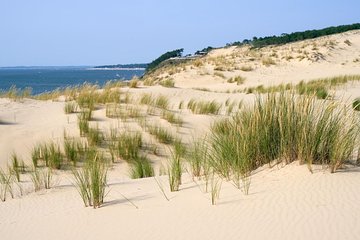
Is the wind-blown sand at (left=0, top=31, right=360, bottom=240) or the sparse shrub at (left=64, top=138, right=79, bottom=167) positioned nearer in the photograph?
the wind-blown sand at (left=0, top=31, right=360, bottom=240)

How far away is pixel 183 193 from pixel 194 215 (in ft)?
2.65

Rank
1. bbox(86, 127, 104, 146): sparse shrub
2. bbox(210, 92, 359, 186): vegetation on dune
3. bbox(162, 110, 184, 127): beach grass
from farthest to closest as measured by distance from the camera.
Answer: bbox(162, 110, 184, 127): beach grass → bbox(86, 127, 104, 146): sparse shrub → bbox(210, 92, 359, 186): vegetation on dune

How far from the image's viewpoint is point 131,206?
4.48 metres

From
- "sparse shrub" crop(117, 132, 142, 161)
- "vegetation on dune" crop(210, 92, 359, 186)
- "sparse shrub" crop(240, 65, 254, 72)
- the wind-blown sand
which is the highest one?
"vegetation on dune" crop(210, 92, 359, 186)

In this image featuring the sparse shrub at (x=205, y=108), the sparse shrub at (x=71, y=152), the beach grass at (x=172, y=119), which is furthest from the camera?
the sparse shrub at (x=205, y=108)

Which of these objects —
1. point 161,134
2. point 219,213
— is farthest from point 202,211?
point 161,134

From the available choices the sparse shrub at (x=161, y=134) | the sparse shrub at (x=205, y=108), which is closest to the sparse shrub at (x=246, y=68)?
the sparse shrub at (x=205, y=108)

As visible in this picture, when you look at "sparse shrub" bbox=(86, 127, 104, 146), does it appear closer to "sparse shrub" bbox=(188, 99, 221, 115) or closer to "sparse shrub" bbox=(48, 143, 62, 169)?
"sparse shrub" bbox=(48, 143, 62, 169)

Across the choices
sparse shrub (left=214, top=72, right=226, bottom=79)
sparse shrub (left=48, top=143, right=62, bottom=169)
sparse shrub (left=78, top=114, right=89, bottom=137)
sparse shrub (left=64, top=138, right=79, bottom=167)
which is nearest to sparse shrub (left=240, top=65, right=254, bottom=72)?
sparse shrub (left=214, top=72, right=226, bottom=79)

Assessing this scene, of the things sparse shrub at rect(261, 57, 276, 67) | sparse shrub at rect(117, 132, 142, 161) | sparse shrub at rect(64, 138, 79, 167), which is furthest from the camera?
sparse shrub at rect(261, 57, 276, 67)

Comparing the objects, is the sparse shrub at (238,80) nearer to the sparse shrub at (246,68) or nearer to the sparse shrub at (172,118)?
the sparse shrub at (246,68)

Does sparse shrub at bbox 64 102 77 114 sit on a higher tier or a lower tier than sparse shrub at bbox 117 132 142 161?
higher

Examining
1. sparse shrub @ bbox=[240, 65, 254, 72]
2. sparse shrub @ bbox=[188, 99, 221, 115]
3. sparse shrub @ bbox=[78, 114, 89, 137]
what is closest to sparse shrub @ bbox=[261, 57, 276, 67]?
sparse shrub @ bbox=[240, 65, 254, 72]

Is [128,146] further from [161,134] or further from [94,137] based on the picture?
[161,134]
